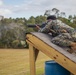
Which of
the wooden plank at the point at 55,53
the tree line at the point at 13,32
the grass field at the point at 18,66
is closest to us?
the wooden plank at the point at 55,53

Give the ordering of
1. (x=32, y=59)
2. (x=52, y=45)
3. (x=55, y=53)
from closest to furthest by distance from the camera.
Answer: (x=55, y=53) → (x=52, y=45) → (x=32, y=59)

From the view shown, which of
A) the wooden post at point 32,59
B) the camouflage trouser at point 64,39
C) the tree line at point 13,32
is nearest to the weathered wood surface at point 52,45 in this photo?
the camouflage trouser at point 64,39

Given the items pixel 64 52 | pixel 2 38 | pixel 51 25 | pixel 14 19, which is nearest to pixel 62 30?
pixel 51 25

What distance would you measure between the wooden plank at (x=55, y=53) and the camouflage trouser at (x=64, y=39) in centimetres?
31

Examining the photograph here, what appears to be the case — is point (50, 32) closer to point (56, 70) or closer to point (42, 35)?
point (42, 35)

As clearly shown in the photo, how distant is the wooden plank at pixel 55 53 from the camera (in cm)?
524

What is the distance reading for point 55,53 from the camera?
5473 mm

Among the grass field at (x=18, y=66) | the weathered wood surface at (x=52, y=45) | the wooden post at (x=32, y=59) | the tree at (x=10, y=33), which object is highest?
the weathered wood surface at (x=52, y=45)

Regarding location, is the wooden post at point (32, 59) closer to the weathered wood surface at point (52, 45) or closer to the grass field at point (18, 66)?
the weathered wood surface at point (52, 45)

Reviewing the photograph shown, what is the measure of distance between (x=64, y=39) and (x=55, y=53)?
1.71ft

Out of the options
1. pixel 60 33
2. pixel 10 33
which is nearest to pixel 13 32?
pixel 10 33

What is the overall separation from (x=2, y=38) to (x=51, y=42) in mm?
38803

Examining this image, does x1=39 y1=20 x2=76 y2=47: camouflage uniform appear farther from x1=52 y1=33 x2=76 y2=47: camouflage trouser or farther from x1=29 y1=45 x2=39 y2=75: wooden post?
x1=29 y1=45 x2=39 y2=75: wooden post

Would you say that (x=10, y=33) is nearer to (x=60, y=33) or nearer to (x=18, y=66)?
(x=18, y=66)
